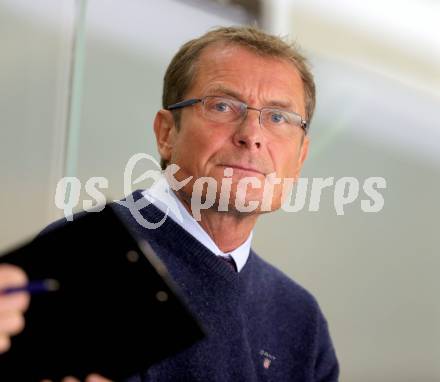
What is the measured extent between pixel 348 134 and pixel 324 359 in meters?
0.87

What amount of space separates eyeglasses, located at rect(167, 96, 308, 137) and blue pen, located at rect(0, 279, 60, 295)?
47 centimetres

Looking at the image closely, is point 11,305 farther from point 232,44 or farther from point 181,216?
point 232,44

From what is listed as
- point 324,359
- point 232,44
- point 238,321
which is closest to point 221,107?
point 232,44

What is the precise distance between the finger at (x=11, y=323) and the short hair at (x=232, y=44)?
532mm

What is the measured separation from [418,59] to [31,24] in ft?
3.76

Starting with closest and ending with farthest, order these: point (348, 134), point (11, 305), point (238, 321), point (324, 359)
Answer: point (11, 305) < point (238, 321) < point (324, 359) < point (348, 134)

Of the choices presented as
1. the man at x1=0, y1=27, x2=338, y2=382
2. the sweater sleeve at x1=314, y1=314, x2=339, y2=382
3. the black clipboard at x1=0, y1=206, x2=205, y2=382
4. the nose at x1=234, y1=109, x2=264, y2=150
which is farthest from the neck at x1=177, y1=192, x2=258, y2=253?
the black clipboard at x1=0, y1=206, x2=205, y2=382

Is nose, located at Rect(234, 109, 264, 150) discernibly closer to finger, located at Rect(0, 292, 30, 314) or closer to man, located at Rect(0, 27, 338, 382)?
man, located at Rect(0, 27, 338, 382)

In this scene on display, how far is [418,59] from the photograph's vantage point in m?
1.81

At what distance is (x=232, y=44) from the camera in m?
0.98

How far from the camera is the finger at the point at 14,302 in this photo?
1.61 ft

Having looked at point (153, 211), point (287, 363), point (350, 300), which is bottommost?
point (350, 300)

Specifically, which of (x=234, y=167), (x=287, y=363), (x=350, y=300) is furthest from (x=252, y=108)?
(x=350, y=300)

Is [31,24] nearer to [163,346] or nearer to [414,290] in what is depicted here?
[163,346]
